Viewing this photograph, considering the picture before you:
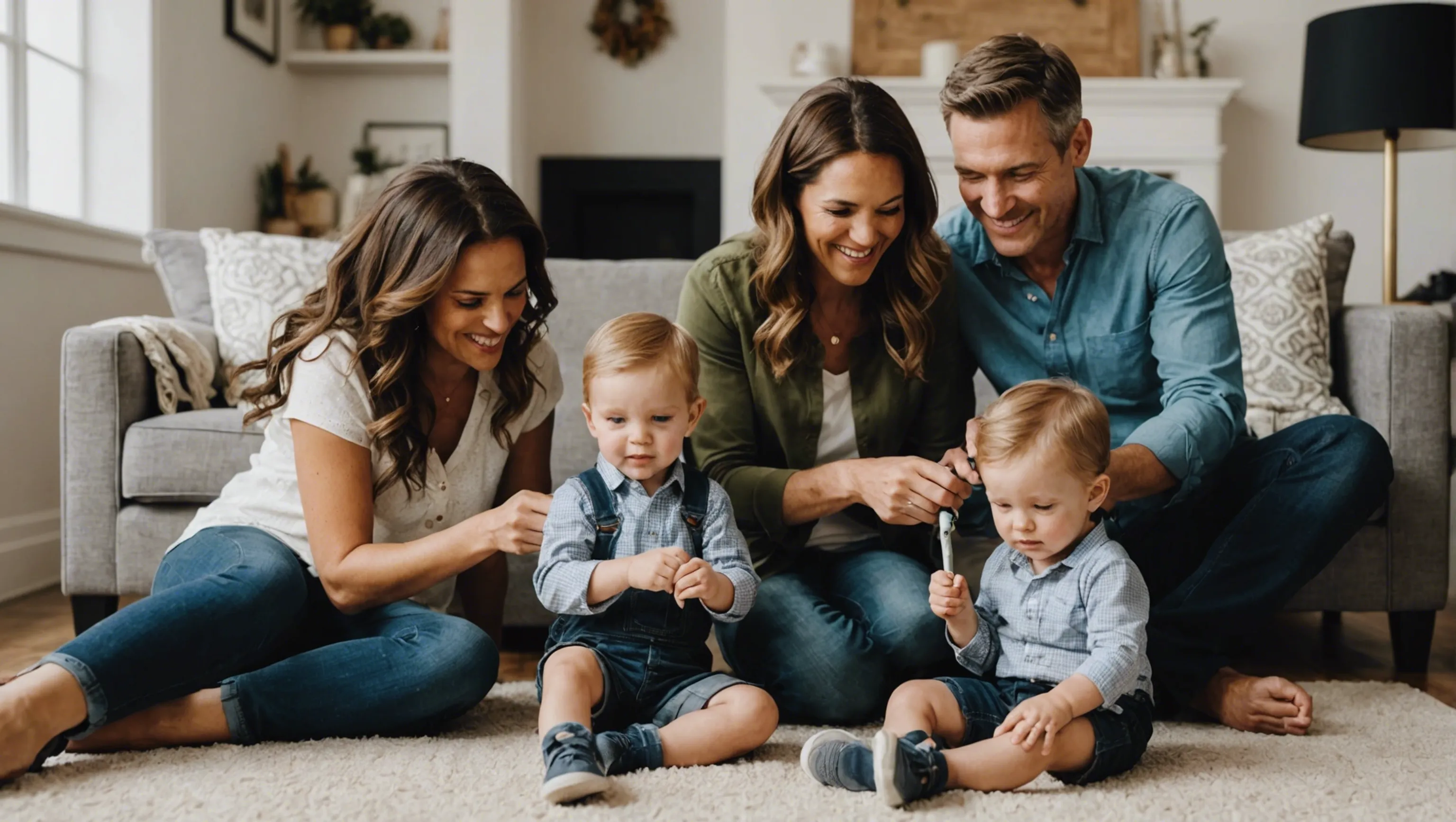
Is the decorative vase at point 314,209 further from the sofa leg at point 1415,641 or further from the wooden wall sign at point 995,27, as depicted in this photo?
the sofa leg at point 1415,641

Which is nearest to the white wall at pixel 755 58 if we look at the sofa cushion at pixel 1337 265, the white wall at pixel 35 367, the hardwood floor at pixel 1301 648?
the white wall at pixel 35 367

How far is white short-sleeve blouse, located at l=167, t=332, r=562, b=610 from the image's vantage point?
4.76 ft

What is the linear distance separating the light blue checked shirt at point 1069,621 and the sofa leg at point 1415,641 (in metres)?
0.85

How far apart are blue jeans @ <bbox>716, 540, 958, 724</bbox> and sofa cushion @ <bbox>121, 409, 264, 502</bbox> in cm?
100

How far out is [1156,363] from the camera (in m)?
1.68

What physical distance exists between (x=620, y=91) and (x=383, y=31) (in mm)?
1046

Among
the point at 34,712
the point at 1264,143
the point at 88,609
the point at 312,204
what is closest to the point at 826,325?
the point at 34,712

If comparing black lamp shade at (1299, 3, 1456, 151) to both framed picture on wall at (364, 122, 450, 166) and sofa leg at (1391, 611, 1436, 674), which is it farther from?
framed picture on wall at (364, 122, 450, 166)

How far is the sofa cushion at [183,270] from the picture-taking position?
99.1 inches

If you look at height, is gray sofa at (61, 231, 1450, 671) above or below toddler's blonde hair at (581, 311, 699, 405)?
below

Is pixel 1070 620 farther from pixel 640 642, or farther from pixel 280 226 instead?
pixel 280 226

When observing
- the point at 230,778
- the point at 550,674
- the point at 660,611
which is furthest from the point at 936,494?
the point at 230,778

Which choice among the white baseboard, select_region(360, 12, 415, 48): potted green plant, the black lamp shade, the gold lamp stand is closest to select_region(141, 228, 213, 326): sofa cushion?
the white baseboard

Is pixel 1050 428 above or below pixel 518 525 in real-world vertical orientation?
above
